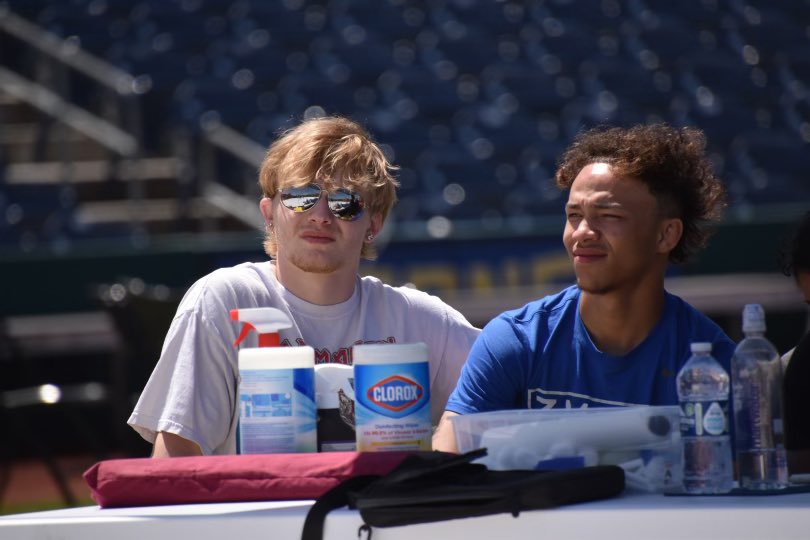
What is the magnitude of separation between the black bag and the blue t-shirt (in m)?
0.81

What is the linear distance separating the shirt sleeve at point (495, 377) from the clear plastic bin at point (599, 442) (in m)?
0.72

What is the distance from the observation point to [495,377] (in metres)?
2.74

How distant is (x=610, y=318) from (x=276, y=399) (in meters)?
0.94

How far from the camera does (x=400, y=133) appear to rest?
33.0 ft

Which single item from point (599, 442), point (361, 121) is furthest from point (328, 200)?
point (361, 121)

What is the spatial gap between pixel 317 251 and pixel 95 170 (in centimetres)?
692

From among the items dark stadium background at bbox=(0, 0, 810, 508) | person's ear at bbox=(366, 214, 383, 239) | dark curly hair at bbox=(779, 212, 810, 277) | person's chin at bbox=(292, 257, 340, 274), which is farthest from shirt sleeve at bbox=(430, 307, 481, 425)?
dark stadium background at bbox=(0, 0, 810, 508)

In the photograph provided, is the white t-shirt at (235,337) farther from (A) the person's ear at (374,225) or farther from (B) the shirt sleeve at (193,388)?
(A) the person's ear at (374,225)

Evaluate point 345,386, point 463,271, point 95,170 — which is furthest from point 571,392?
point 95,170

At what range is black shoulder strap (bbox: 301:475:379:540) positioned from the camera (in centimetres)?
179

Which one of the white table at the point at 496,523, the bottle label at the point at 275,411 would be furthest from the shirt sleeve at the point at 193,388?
the white table at the point at 496,523

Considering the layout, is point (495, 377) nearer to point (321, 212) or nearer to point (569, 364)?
point (569, 364)

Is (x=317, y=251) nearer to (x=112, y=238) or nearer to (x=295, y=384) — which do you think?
(x=295, y=384)

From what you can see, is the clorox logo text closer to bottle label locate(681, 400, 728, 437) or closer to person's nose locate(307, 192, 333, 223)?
bottle label locate(681, 400, 728, 437)
